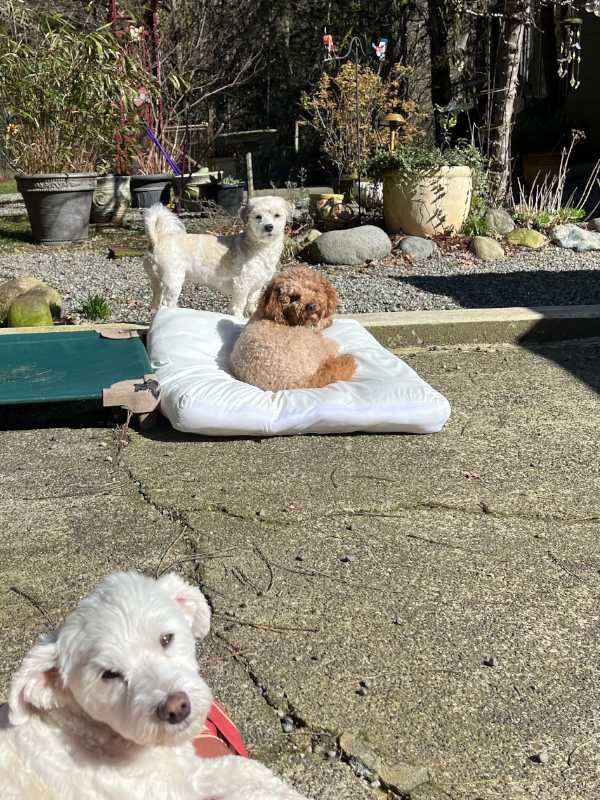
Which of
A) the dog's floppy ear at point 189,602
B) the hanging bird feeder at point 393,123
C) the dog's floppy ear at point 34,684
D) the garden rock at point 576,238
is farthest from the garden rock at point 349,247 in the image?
the dog's floppy ear at point 34,684

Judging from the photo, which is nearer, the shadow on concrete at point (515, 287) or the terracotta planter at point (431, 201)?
the shadow on concrete at point (515, 287)

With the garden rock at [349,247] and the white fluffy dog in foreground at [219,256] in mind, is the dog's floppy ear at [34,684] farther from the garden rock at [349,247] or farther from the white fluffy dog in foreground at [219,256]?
the garden rock at [349,247]

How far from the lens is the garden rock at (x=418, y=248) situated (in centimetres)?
913

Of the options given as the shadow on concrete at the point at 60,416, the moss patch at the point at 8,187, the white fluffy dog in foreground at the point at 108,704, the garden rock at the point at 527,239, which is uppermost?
the white fluffy dog in foreground at the point at 108,704

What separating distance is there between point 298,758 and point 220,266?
460 cm

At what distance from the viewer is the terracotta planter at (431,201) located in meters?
9.59

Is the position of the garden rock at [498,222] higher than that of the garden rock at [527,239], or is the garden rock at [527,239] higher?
the garden rock at [498,222]

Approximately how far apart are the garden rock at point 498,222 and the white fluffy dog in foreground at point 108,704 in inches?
351

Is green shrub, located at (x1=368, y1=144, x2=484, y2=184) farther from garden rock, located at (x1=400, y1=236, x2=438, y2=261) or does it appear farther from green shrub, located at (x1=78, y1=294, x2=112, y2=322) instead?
green shrub, located at (x1=78, y1=294, x2=112, y2=322)

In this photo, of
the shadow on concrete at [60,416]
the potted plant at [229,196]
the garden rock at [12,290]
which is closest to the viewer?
the shadow on concrete at [60,416]

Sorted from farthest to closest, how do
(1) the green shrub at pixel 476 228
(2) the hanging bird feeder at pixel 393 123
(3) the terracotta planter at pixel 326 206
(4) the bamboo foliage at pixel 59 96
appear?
1. (2) the hanging bird feeder at pixel 393 123
2. (3) the terracotta planter at pixel 326 206
3. (4) the bamboo foliage at pixel 59 96
4. (1) the green shrub at pixel 476 228

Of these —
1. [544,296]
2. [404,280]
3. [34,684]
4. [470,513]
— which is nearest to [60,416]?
[470,513]

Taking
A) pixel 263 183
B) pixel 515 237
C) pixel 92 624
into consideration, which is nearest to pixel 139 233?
pixel 515 237

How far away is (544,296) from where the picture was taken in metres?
7.55
